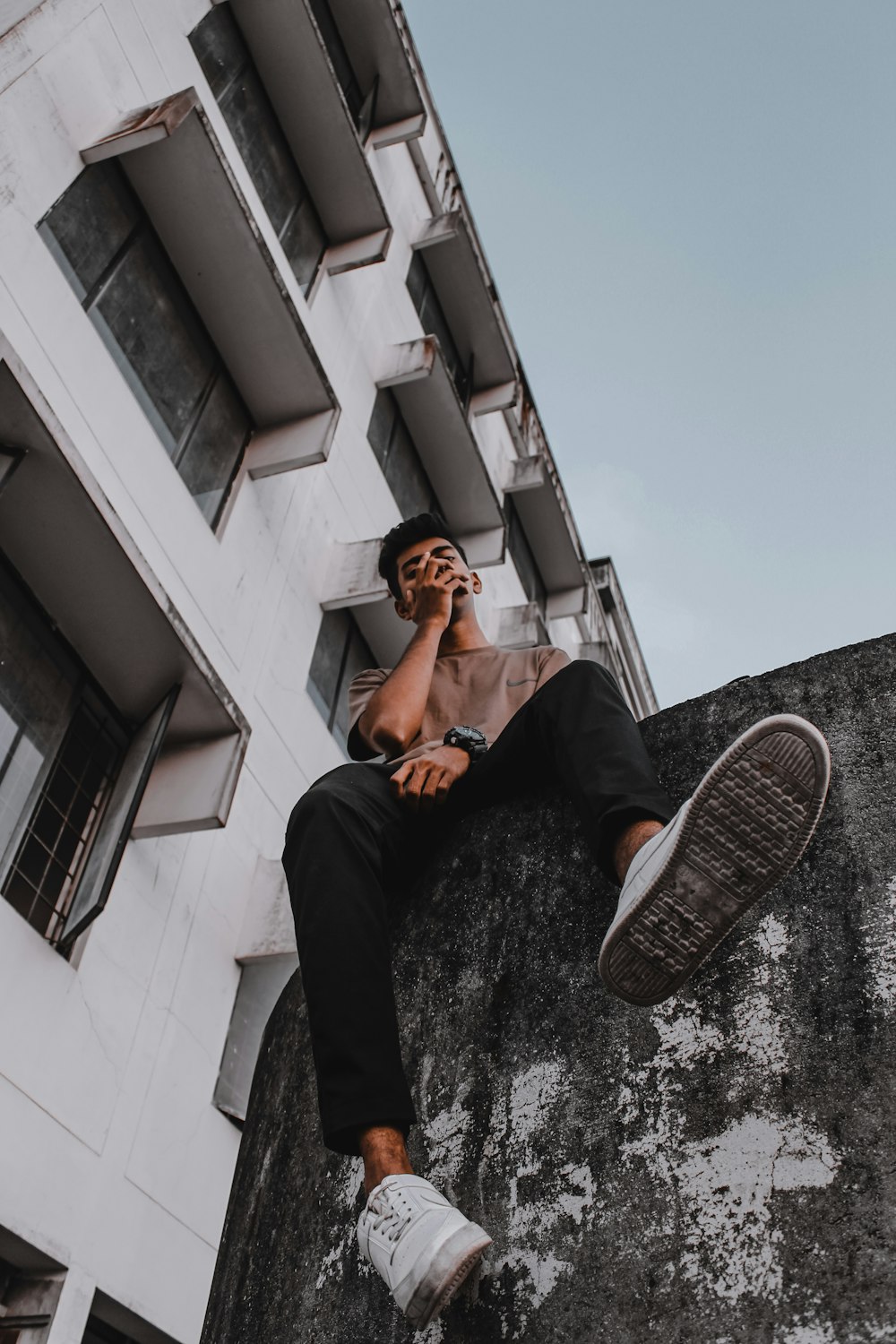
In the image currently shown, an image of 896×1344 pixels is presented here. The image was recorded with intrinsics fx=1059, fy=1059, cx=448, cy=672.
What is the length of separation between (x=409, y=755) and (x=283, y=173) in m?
9.91

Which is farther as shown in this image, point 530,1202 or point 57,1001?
point 57,1001

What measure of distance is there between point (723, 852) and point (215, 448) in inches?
308

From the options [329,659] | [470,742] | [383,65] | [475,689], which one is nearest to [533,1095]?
[470,742]

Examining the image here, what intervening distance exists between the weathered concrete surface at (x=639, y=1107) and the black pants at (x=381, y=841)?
4.8 inches

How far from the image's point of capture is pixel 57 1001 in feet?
19.1

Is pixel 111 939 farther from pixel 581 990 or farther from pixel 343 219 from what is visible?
pixel 343 219

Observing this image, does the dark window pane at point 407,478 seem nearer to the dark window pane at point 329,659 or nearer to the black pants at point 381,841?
the dark window pane at point 329,659

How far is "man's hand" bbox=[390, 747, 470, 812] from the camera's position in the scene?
2514mm

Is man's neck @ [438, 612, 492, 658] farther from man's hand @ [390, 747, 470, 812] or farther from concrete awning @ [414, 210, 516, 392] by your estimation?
concrete awning @ [414, 210, 516, 392]

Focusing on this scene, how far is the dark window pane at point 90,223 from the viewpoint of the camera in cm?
707

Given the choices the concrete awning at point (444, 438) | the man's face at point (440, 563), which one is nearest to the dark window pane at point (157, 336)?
the concrete awning at point (444, 438)

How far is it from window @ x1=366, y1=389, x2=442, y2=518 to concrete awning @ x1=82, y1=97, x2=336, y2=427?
95.0 inches

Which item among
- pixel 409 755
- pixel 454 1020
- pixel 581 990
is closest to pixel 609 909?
pixel 581 990

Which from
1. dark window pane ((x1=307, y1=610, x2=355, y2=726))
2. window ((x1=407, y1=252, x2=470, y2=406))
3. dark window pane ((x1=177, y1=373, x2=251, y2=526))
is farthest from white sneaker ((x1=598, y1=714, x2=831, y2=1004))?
window ((x1=407, y1=252, x2=470, y2=406))
